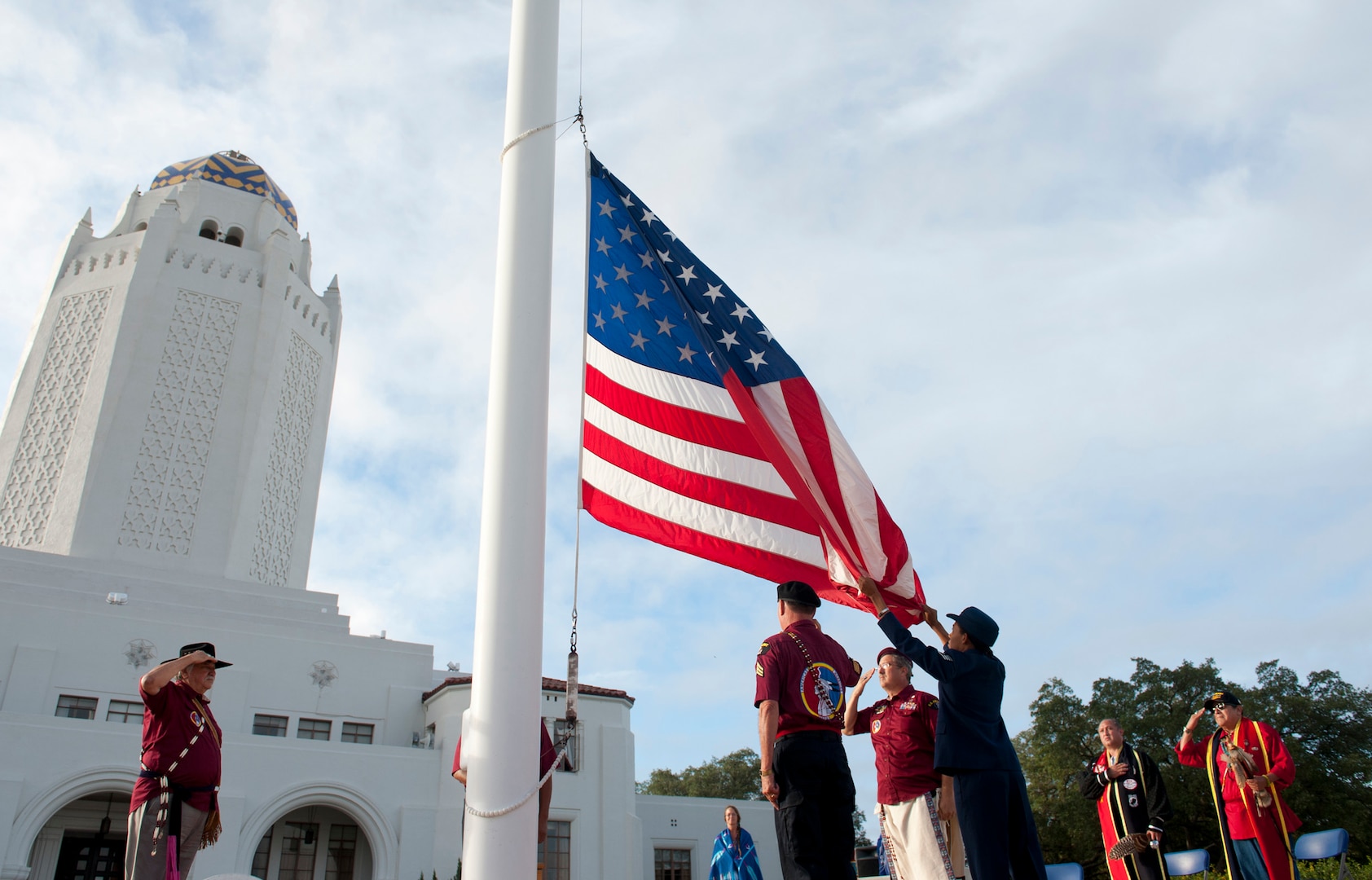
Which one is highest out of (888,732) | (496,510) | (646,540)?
(646,540)

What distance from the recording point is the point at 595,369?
6.69 metres

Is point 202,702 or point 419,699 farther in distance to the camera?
point 419,699

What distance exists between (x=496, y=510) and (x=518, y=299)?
1.12m

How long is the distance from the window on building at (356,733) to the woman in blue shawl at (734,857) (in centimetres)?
1327

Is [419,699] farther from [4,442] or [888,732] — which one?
[888,732]

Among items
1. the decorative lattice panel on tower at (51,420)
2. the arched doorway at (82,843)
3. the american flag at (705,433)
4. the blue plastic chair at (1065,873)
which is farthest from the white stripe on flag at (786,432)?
the decorative lattice panel on tower at (51,420)

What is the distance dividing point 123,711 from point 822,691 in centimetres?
2106

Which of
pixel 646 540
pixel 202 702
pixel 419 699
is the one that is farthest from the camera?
pixel 419 699

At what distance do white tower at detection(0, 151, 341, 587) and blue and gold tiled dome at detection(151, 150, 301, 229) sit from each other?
2.02 ft

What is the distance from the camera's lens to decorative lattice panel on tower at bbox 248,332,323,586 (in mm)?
24859

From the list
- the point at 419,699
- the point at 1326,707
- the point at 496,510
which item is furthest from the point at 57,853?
the point at 1326,707

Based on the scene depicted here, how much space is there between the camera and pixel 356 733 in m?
22.6

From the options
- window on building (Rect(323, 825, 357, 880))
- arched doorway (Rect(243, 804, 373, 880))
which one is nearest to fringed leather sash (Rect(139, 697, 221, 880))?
arched doorway (Rect(243, 804, 373, 880))

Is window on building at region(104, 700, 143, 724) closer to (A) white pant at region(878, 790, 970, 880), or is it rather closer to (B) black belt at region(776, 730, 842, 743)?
(A) white pant at region(878, 790, 970, 880)
